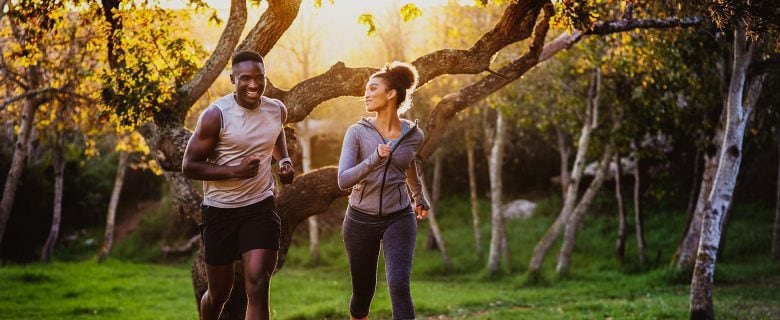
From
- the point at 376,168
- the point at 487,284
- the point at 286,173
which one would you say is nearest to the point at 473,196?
the point at 487,284

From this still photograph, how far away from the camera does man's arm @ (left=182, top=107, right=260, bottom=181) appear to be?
19.6 ft

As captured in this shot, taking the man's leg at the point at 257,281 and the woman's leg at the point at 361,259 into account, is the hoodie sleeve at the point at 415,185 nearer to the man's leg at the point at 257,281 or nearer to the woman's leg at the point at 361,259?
the woman's leg at the point at 361,259

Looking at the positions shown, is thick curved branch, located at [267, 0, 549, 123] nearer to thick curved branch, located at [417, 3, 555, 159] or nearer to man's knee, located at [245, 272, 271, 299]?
thick curved branch, located at [417, 3, 555, 159]

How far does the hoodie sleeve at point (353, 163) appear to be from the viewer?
612 cm

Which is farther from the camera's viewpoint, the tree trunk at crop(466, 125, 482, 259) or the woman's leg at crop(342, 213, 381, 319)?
the tree trunk at crop(466, 125, 482, 259)

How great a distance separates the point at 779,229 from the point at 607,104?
5.67 m

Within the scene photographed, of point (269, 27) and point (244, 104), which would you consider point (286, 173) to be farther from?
point (269, 27)

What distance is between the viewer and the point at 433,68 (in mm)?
9906

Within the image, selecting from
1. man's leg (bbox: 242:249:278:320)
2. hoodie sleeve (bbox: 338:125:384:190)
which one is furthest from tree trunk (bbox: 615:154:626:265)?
man's leg (bbox: 242:249:278:320)

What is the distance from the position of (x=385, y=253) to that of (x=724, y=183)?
700 cm

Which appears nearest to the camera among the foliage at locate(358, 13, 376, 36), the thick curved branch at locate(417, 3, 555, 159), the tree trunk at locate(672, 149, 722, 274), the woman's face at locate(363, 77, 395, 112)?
the woman's face at locate(363, 77, 395, 112)

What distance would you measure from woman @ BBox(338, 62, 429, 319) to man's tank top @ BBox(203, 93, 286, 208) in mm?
592

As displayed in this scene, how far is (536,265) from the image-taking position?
22.2 meters

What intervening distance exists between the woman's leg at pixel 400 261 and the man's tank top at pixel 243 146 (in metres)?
1.02
